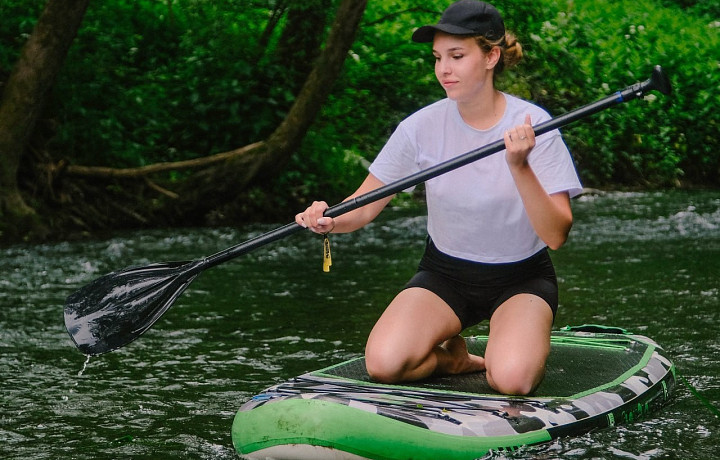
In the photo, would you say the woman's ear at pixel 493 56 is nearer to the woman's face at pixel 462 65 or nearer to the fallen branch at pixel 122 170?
the woman's face at pixel 462 65

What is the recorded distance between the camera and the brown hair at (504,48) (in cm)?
334

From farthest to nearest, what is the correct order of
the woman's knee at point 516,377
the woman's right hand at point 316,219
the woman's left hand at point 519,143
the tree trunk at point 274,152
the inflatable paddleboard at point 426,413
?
1. the tree trunk at point 274,152
2. the woman's right hand at point 316,219
3. the woman's knee at point 516,377
4. the woman's left hand at point 519,143
5. the inflatable paddleboard at point 426,413

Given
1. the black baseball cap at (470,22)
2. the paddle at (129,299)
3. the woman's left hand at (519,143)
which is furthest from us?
the paddle at (129,299)

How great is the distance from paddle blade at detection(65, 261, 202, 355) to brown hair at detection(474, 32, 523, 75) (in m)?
1.24

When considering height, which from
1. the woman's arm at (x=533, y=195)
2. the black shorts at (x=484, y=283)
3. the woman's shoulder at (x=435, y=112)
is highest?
the woman's shoulder at (x=435, y=112)

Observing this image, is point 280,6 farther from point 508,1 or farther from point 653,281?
point 653,281

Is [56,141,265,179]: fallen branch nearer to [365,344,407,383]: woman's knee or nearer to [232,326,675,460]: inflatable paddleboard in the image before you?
[232,326,675,460]: inflatable paddleboard

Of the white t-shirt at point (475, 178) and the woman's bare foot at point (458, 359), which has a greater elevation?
the white t-shirt at point (475, 178)

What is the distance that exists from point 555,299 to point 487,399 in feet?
1.61

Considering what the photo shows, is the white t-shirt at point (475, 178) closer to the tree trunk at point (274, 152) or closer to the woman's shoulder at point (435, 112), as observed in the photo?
the woman's shoulder at point (435, 112)

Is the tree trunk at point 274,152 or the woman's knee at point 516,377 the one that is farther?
the tree trunk at point 274,152

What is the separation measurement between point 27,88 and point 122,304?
5.17 metres

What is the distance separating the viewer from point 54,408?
149 inches

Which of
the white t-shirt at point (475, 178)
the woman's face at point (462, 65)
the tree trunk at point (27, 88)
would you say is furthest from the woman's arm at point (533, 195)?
the tree trunk at point (27, 88)
